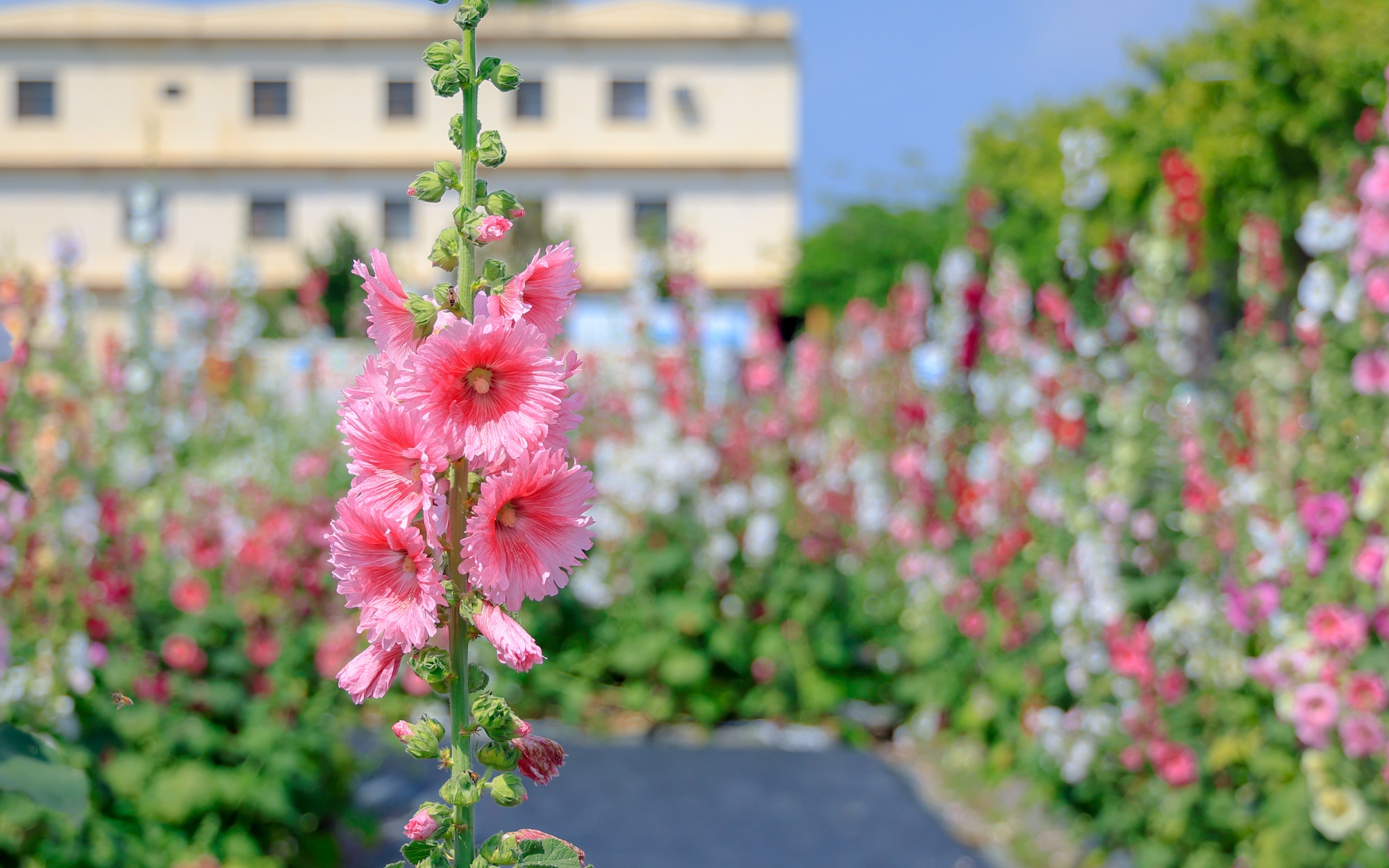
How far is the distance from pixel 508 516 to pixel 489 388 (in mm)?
74

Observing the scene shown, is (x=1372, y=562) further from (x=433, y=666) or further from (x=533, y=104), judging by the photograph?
(x=533, y=104)

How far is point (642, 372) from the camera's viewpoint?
19.1 ft

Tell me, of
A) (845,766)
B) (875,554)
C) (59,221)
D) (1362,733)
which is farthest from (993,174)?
(59,221)

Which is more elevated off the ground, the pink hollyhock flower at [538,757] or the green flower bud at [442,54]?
the green flower bud at [442,54]

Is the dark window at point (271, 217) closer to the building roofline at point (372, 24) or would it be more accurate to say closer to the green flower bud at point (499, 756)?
the building roofline at point (372, 24)

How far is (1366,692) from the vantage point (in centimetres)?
273

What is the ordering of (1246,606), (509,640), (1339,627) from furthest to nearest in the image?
1. (1246,606)
2. (1339,627)
3. (509,640)

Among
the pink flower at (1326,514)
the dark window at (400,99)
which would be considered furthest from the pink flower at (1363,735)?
the dark window at (400,99)

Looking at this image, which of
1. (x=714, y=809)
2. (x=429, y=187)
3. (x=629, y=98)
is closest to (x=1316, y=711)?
(x=714, y=809)

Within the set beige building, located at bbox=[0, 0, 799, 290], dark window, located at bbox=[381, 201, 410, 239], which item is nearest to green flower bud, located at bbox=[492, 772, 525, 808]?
beige building, located at bbox=[0, 0, 799, 290]

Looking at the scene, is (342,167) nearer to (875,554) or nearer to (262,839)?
(875,554)

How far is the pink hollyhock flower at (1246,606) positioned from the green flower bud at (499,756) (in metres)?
2.76

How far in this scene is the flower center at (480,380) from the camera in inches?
28.4

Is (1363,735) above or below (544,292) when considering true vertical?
below
